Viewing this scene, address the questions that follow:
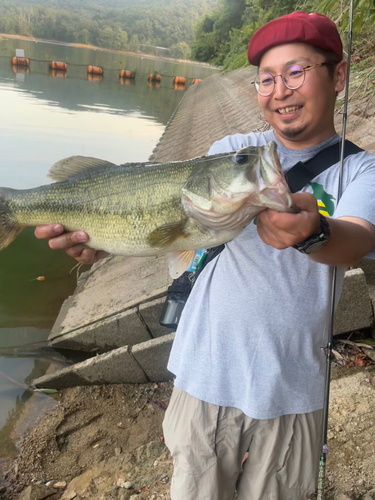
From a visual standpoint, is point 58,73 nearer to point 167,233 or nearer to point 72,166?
point 72,166

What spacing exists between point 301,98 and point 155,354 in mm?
3125

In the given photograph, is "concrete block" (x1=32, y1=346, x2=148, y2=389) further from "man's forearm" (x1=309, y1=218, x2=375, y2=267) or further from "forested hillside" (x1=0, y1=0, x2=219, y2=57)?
"forested hillside" (x1=0, y1=0, x2=219, y2=57)

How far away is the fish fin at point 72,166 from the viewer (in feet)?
9.12

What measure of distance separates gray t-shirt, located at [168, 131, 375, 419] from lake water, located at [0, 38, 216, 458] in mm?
3200

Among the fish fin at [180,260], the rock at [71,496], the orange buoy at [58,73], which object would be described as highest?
the fish fin at [180,260]

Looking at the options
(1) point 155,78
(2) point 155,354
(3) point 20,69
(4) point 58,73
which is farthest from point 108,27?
(2) point 155,354

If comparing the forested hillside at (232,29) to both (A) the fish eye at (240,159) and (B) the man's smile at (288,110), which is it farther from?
(A) the fish eye at (240,159)

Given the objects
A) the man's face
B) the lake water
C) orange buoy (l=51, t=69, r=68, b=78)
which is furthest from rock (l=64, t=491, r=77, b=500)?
orange buoy (l=51, t=69, r=68, b=78)

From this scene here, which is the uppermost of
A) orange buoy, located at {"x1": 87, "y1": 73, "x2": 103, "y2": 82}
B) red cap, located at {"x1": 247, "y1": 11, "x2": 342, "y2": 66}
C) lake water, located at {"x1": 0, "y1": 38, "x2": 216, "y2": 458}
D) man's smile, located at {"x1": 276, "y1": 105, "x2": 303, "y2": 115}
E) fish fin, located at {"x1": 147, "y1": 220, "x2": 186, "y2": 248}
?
red cap, located at {"x1": 247, "y1": 11, "x2": 342, "y2": 66}

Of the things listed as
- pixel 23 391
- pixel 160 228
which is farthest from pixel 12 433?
pixel 160 228

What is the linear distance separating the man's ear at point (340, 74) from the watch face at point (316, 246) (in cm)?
117

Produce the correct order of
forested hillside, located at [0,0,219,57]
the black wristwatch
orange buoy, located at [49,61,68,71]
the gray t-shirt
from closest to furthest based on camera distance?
the black wristwatch, the gray t-shirt, orange buoy, located at [49,61,68,71], forested hillside, located at [0,0,219,57]

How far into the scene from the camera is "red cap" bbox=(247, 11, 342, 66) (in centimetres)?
217

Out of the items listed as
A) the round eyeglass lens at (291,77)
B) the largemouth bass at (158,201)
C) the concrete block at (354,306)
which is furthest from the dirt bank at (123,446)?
the round eyeglass lens at (291,77)
